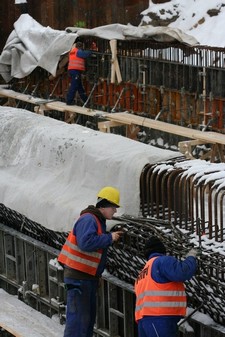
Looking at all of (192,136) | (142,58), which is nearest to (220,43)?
(142,58)

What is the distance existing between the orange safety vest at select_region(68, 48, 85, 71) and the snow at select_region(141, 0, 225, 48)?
776 cm

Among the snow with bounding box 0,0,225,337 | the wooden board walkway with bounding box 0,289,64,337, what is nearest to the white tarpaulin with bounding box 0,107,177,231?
the snow with bounding box 0,0,225,337

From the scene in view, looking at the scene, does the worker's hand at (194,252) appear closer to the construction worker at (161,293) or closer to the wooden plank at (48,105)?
the construction worker at (161,293)

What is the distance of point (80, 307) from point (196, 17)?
18554mm

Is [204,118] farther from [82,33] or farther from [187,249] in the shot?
[187,249]

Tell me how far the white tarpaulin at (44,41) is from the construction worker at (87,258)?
26.5ft

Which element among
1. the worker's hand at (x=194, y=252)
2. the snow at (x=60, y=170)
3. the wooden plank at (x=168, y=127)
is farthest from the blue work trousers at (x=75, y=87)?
the worker's hand at (x=194, y=252)

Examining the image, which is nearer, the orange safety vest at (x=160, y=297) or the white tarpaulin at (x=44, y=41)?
the orange safety vest at (x=160, y=297)

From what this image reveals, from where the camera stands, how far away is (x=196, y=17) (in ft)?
86.3

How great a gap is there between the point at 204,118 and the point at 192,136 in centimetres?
72

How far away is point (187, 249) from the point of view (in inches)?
329

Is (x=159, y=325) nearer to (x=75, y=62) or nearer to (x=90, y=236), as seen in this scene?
(x=90, y=236)

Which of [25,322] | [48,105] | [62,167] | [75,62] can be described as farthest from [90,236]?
[48,105]

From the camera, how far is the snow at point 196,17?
24.8m
